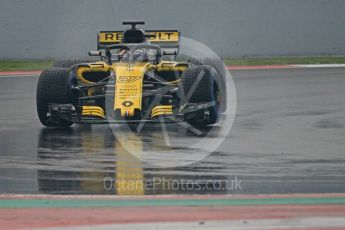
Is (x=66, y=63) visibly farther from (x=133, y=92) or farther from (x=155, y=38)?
(x=133, y=92)

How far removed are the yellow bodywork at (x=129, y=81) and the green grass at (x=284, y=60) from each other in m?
12.6

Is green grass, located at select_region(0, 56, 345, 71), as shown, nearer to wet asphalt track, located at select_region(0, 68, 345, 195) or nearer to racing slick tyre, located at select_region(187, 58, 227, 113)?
wet asphalt track, located at select_region(0, 68, 345, 195)

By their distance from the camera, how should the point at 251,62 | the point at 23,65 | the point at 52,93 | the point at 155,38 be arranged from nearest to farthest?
the point at 52,93, the point at 155,38, the point at 23,65, the point at 251,62

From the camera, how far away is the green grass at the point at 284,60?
2605cm

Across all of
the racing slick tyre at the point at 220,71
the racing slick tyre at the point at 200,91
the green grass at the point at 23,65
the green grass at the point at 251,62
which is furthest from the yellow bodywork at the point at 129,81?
the green grass at the point at 251,62

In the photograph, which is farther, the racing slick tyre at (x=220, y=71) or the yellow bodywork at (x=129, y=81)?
the racing slick tyre at (x=220, y=71)

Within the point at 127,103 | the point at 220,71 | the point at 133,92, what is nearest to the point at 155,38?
the point at 220,71

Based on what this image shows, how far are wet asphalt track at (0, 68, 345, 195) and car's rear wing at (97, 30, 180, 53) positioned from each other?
1.61 metres

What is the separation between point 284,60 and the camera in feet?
87.8

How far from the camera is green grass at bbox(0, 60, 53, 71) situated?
24939 mm

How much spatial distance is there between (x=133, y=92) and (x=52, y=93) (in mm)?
1150

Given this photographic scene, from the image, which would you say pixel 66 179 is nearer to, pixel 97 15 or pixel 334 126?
pixel 334 126

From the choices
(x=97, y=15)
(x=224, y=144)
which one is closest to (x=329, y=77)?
(x=97, y=15)

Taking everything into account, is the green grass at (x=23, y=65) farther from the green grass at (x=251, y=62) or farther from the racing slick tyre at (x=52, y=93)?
the racing slick tyre at (x=52, y=93)
